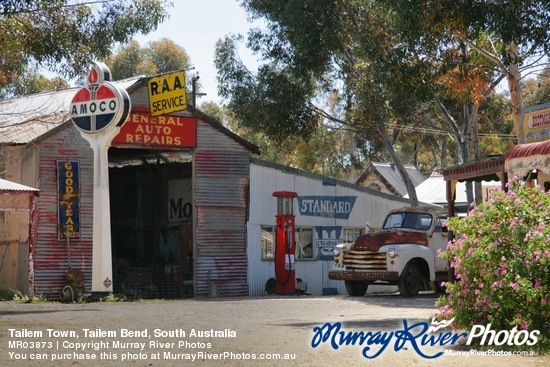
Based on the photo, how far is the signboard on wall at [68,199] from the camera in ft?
85.9

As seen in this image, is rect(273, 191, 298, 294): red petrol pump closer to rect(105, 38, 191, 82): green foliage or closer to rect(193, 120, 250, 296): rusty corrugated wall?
rect(193, 120, 250, 296): rusty corrugated wall

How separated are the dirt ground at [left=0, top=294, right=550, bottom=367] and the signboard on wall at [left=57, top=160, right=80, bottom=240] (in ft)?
19.4

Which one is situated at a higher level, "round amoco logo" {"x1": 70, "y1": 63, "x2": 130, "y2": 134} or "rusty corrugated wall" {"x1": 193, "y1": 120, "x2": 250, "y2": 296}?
"round amoco logo" {"x1": 70, "y1": 63, "x2": 130, "y2": 134}

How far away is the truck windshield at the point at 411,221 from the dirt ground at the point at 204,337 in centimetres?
541

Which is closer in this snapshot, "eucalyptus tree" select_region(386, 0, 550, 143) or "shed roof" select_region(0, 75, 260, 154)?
"eucalyptus tree" select_region(386, 0, 550, 143)

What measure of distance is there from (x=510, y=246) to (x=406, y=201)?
2338 cm

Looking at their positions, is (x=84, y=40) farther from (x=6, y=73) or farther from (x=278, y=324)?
(x=278, y=324)

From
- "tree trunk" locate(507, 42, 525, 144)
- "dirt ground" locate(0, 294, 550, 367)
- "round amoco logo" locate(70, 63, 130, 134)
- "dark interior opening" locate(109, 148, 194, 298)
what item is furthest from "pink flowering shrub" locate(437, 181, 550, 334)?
"dark interior opening" locate(109, 148, 194, 298)

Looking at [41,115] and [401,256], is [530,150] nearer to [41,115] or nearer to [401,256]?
[401,256]

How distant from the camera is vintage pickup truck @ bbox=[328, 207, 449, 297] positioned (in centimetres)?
2427

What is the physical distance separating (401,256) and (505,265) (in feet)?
40.0

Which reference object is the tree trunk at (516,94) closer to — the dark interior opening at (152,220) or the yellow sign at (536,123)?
the yellow sign at (536,123)

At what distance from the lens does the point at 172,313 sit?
18297mm

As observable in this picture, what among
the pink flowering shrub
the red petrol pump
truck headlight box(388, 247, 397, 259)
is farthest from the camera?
the red petrol pump
